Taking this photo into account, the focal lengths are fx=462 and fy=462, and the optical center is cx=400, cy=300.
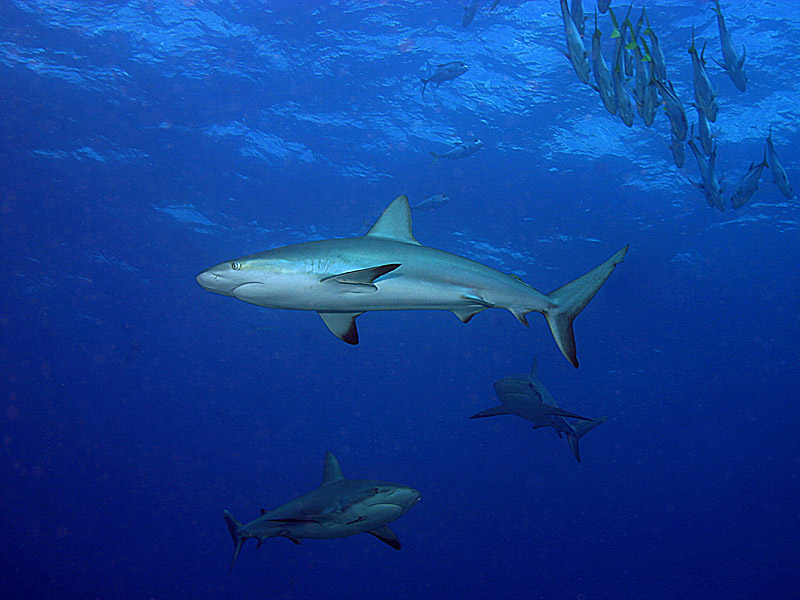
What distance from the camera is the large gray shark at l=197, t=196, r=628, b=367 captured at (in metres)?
2.65

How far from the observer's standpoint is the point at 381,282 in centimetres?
289

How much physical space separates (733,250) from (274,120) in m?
24.5

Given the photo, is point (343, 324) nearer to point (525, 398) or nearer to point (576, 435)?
point (525, 398)

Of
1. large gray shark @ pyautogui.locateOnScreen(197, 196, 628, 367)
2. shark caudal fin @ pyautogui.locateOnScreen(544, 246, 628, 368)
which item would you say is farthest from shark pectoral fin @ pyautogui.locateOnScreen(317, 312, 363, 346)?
shark caudal fin @ pyautogui.locateOnScreen(544, 246, 628, 368)

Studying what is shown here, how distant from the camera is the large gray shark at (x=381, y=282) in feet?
8.70

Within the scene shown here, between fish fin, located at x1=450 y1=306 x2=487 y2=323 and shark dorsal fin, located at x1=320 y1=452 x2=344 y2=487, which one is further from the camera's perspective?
shark dorsal fin, located at x1=320 y1=452 x2=344 y2=487

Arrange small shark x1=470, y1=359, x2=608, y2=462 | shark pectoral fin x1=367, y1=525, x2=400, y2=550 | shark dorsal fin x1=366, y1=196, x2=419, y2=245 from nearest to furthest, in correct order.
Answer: shark dorsal fin x1=366, y1=196, x2=419, y2=245 → shark pectoral fin x1=367, y1=525, x2=400, y2=550 → small shark x1=470, y1=359, x2=608, y2=462

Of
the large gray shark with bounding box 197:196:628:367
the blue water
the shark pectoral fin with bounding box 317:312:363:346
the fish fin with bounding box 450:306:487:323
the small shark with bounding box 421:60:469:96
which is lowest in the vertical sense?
the blue water

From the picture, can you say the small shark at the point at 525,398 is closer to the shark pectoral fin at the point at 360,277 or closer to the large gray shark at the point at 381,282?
the large gray shark at the point at 381,282

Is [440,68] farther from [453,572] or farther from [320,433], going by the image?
[320,433]

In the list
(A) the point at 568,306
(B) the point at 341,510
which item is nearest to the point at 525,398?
(B) the point at 341,510

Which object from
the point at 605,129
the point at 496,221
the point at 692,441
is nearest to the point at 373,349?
the point at 496,221

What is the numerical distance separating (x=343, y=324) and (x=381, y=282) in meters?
0.66

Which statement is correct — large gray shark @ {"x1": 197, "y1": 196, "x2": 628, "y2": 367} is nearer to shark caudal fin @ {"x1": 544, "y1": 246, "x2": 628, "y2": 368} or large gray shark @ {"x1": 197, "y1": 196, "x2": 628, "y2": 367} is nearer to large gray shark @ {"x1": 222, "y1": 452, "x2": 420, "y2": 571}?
shark caudal fin @ {"x1": 544, "y1": 246, "x2": 628, "y2": 368}
